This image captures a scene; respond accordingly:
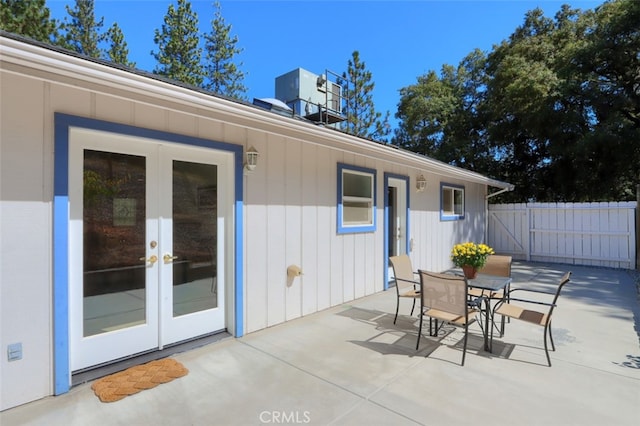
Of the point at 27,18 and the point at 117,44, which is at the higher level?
the point at 117,44

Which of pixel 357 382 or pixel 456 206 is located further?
pixel 456 206

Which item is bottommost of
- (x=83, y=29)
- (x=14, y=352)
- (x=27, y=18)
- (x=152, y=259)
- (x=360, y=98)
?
(x=14, y=352)

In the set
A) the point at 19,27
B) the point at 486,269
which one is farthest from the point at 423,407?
the point at 19,27

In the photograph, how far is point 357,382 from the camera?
281 centimetres

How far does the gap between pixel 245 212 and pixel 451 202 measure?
6540 millimetres

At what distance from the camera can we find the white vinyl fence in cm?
862

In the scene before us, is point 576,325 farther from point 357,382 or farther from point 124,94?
point 124,94

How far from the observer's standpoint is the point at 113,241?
3.04 m

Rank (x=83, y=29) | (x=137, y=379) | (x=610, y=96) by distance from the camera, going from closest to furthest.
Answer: (x=137, y=379), (x=610, y=96), (x=83, y=29)


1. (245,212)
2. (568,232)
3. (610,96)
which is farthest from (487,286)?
(610,96)

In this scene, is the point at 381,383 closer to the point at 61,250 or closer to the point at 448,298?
the point at 448,298

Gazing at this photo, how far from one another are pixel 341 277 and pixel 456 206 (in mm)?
5220

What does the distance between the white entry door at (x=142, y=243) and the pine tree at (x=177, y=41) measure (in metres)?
12.9

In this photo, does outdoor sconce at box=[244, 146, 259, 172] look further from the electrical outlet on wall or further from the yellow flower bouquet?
the yellow flower bouquet
